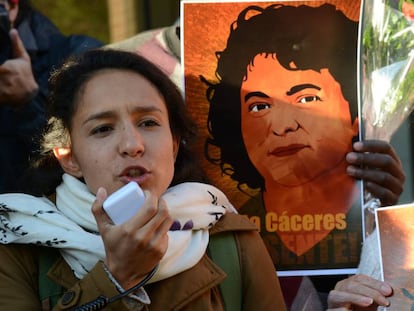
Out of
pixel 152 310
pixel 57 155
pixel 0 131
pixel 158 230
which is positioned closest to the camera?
pixel 158 230

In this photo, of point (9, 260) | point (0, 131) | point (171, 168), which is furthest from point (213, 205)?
point (0, 131)

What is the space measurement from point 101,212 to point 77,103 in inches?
14.8

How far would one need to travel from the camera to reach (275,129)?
2.45m

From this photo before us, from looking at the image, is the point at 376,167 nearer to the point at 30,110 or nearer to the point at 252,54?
the point at 252,54

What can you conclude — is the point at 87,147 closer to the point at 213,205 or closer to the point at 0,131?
the point at 213,205

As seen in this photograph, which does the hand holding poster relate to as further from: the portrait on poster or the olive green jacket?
the olive green jacket

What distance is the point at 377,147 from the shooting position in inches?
95.7

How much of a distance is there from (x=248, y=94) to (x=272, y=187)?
0.83 ft

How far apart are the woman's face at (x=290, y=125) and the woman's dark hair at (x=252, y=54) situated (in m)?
0.02

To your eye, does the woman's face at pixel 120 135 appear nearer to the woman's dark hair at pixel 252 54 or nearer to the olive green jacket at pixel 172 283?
the olive green jacket at pixel 172 283

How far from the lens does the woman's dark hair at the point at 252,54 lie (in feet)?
8.05

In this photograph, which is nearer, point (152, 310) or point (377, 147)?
point (152, 310)

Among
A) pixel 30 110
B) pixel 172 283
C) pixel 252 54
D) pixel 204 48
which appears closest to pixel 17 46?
pixel 30 110

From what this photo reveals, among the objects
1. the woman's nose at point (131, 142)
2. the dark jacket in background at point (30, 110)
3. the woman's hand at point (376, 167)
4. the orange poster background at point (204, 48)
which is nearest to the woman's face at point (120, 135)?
the woman's nose at point (131, 142)
